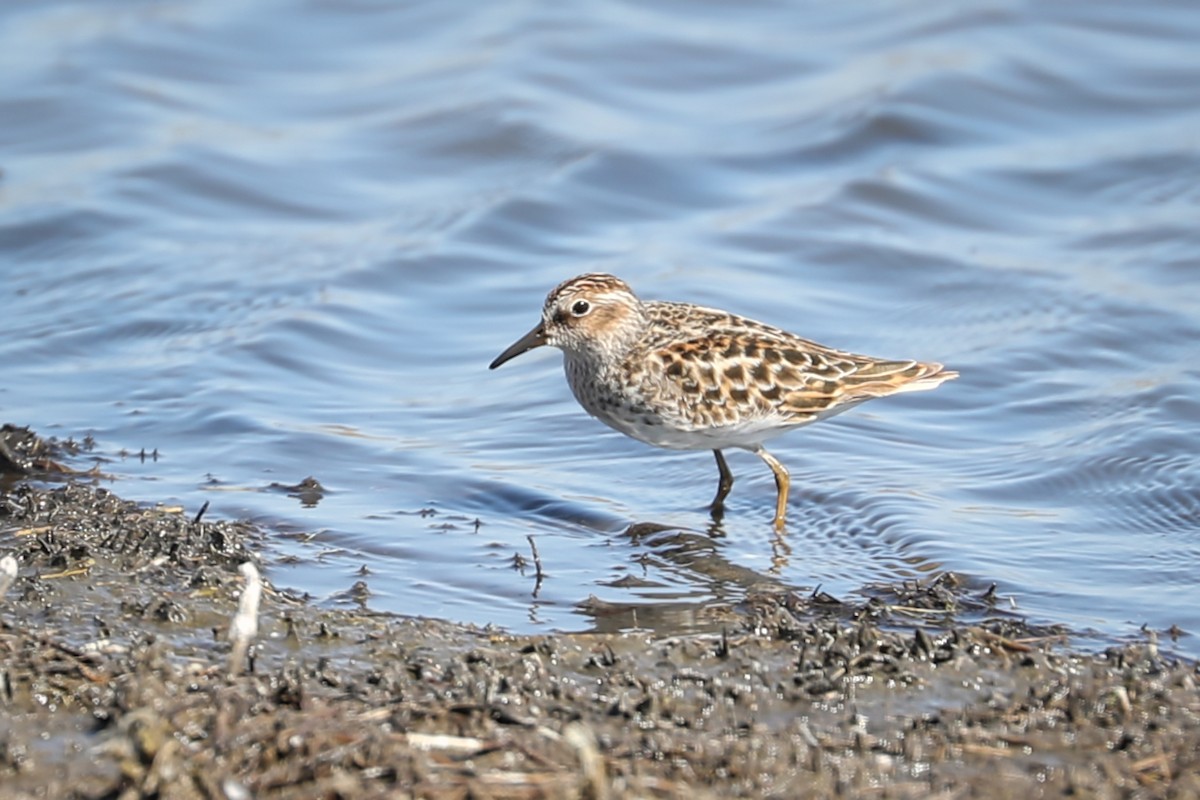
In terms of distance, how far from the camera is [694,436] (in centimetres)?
880

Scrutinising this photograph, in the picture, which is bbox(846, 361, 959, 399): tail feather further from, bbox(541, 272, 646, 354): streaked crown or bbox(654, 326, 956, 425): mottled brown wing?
bbox(541, 272, 646, 354): streaked crown

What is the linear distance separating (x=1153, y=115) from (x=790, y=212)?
3.94 m

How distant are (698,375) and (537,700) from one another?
3.28m

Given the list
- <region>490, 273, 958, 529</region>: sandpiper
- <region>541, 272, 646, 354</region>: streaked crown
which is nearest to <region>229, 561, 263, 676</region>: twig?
<region>490, 273, 958, 529</region>: sandpiper

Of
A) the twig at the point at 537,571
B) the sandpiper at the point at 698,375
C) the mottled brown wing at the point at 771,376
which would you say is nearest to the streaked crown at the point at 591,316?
the sandpiper at the point at 698,375

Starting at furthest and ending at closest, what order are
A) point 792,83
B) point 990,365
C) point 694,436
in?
point 792,83, point 990,365, point 694,436

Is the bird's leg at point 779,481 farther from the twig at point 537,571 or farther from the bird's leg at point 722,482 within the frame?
the twig at point 537,571

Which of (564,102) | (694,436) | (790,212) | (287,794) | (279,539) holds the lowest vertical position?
(287,794)

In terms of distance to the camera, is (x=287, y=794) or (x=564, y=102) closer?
(x=287, y=794)

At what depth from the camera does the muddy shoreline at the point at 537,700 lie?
5047mm

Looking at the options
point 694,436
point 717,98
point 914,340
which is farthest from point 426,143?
point 694,436

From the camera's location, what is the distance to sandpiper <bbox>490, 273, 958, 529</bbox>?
8758 millimetres

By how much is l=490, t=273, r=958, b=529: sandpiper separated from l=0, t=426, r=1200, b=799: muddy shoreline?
1.66 metres

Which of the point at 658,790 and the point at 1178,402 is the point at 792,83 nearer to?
the point at 1178,402
